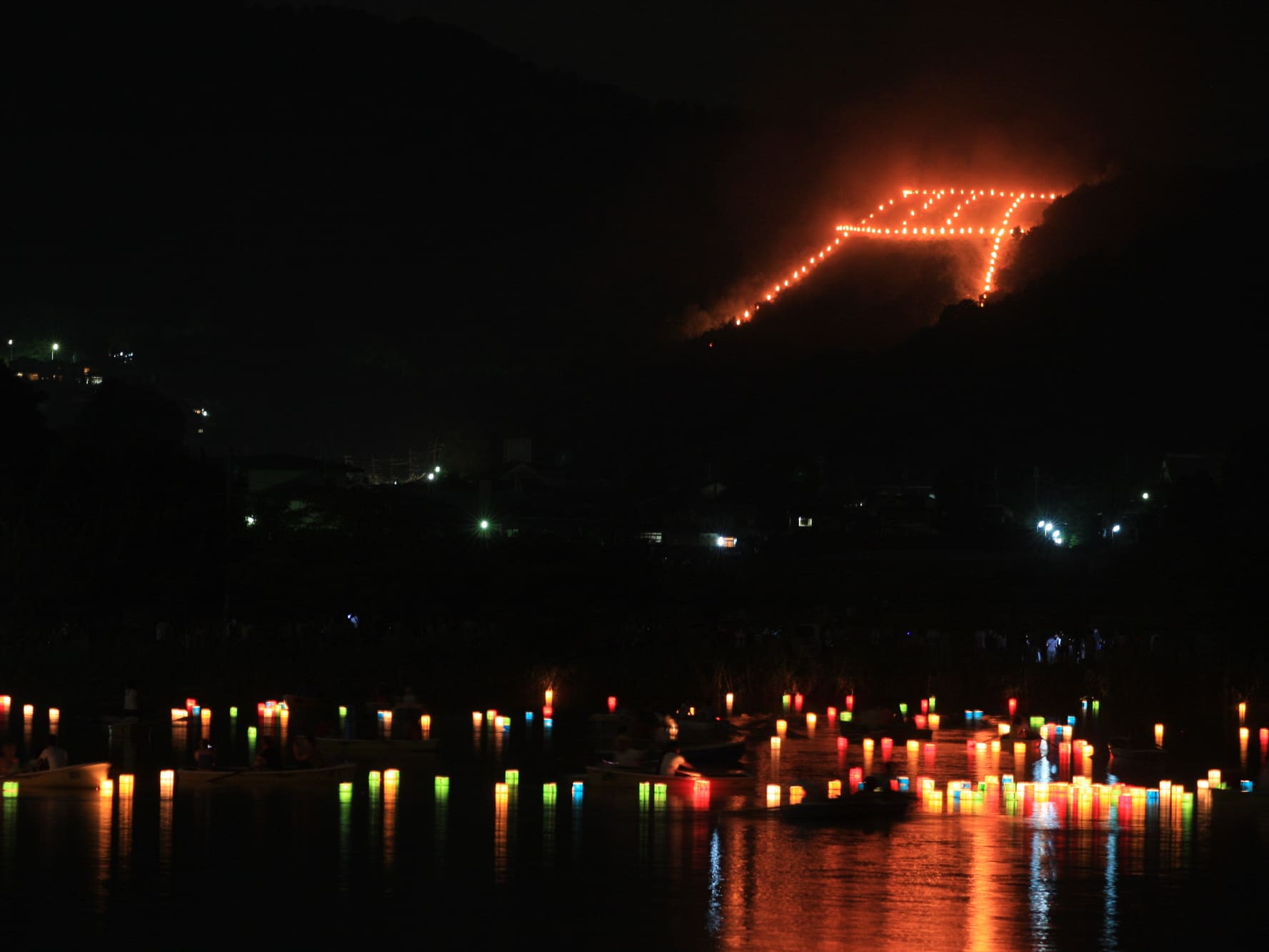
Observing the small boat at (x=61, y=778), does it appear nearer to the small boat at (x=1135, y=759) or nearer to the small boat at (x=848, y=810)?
the small boat at (x=848, y=810)

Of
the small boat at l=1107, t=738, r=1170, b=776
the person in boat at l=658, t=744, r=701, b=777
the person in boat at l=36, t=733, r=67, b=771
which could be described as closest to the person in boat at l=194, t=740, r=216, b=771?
the person in boat at l=36, t=733, r=67, b=771

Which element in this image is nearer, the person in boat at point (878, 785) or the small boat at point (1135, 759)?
the person in boat at point (878, 785)

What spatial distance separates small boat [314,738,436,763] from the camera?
84.3 feet

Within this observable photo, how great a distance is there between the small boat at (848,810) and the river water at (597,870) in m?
0.26

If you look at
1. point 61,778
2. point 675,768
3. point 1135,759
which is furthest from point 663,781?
point 1135,759

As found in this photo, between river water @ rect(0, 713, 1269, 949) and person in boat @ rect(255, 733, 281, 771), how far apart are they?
645 millimetres

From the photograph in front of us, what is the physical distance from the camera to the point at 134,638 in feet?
122

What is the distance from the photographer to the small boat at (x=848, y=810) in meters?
21.1

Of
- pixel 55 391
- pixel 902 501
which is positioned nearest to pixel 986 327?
pixel 902 501

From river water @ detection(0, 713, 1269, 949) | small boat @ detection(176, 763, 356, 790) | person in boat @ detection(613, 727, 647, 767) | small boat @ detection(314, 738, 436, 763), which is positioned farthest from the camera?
small boat @ detection(314, 738, 436, 763)

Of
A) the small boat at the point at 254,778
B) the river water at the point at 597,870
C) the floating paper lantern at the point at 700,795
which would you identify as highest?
the small boat at the point at 254,778

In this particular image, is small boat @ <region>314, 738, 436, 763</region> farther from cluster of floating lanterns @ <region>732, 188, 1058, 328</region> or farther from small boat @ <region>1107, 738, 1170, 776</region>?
cluster of floating lanterns @ <region>732, 188, 1058, 328</region>

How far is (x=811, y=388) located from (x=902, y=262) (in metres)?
28.5

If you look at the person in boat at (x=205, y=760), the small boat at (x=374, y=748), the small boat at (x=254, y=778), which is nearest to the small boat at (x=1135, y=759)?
the small boat at (x=374, y=748)
